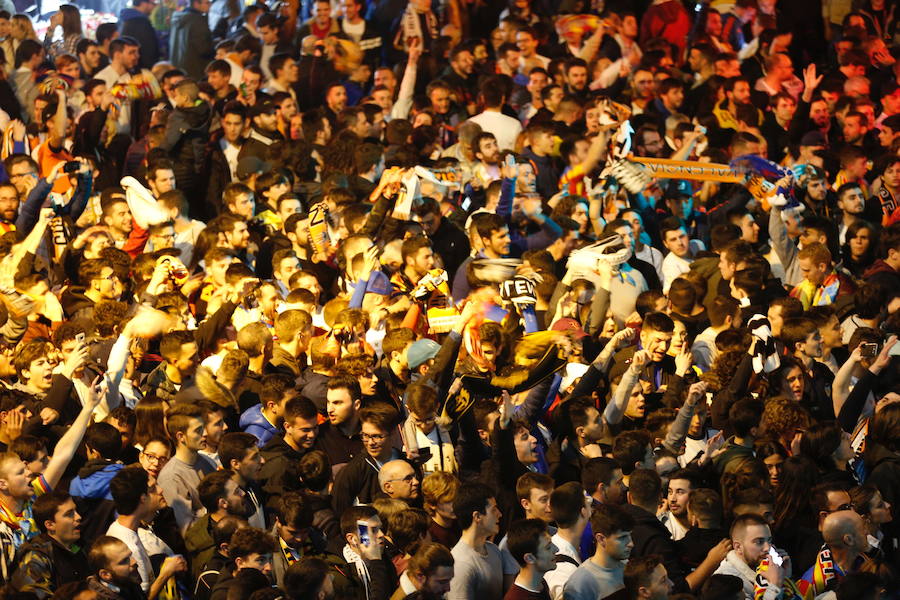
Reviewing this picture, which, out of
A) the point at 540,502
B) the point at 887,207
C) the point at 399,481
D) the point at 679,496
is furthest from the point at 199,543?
the point at 887,207

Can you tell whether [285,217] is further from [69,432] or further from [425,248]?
[69,432]

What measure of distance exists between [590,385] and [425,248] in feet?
5.85

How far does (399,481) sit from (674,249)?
4.48 meters

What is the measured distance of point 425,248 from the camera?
35.1ft

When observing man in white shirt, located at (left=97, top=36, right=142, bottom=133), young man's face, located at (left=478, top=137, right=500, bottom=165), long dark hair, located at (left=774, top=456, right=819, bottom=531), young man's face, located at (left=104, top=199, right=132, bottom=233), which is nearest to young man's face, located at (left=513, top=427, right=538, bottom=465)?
long dark hair, located at (left=774, top=456, right=819, bottom=531)

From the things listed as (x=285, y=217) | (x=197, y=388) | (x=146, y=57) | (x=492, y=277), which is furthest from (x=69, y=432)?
(x=146, y=57)

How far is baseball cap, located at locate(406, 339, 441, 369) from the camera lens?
9297 mm

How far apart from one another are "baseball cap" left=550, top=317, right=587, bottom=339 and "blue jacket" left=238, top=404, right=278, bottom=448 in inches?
76.0

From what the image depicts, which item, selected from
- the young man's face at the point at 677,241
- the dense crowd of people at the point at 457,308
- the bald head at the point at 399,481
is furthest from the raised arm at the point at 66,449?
the young man's face at the point at 677,241

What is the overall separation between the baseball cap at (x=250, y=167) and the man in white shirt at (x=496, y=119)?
1.92m

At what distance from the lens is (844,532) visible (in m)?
7.82

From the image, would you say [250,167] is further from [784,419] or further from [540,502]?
[540,502]

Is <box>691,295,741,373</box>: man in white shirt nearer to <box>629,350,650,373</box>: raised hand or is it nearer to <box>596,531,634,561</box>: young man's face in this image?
<box>629,350,650,373</box>: raised hand

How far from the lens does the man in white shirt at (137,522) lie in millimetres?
7530
